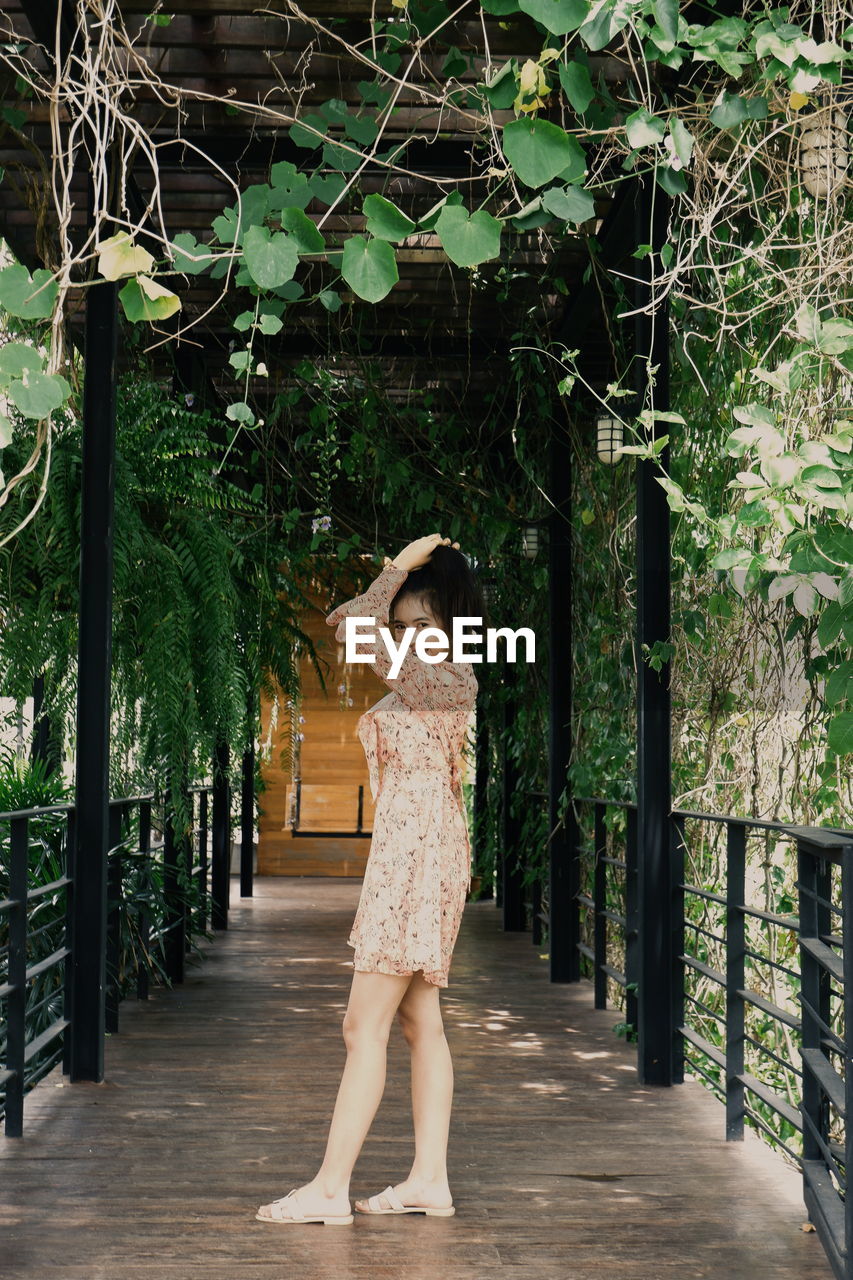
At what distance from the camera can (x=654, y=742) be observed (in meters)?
3.80

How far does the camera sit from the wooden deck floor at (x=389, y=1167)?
2439 millimetres

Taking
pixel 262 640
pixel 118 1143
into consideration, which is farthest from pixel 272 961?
pixel 118 1143

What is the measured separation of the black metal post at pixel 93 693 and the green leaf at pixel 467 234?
1813mm

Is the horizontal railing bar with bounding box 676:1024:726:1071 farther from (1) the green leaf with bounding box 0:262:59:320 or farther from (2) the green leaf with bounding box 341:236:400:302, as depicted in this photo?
(1) the green leaf with bounding box 0:262:59:320

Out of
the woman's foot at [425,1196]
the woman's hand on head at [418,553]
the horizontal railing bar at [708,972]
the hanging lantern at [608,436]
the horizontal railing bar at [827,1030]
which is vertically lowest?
the woman's foot at [425,1196]

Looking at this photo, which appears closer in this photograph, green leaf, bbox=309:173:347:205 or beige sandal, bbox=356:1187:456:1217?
green leaf, bbox=309:173:347:205

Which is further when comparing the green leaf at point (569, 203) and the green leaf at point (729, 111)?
the green leaf at point (729, 111)

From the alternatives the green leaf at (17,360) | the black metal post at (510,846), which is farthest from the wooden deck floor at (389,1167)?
the black metal post at (510,846)

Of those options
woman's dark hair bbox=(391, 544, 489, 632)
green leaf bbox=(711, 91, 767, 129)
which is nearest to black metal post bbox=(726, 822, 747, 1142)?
woman's dark hair bbox=(391, 544, 489, 632)

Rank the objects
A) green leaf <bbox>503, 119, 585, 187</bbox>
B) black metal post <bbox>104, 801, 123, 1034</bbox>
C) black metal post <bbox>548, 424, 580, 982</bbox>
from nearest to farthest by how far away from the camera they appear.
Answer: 1. green leaf <bbox>503, 119, 585, 187</bbox>
2. black metal post <bbox>104, 801, 123, 1034</bbox>
3. black metal post <bbox>548, 424, 580, 982</bbox>

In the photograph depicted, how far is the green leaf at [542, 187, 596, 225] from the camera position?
2301mm

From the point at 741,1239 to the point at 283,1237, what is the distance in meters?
0.88

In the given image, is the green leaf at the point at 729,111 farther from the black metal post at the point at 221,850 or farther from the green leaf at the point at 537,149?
the black metal post at the point at 221,850

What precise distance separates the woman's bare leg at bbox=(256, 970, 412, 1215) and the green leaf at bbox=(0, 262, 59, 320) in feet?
4.44
